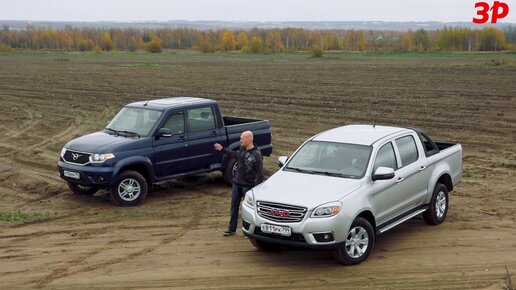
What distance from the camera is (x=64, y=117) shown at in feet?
87.8

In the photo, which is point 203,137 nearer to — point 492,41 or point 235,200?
point 235,200

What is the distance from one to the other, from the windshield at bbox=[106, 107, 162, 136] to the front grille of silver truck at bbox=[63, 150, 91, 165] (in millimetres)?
969

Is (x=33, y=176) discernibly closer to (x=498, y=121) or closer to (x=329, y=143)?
(x=329, y=143)

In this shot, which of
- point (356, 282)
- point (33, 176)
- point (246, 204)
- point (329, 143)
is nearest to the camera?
point (356, 282)

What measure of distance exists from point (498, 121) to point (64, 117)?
50.5 feet

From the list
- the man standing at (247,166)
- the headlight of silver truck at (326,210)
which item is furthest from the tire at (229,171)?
the headlight of silver truck at (326,210)

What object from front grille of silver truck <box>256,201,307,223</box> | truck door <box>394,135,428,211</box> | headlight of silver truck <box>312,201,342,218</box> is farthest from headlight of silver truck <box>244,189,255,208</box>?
truck door <box>394,135,428,211</box>

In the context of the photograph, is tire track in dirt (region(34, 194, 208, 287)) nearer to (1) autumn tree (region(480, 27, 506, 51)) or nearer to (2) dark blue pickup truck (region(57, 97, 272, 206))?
(2) dark blue pickup truck (region(57, 97, 272, 206))

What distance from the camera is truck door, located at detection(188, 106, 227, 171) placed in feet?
46.9

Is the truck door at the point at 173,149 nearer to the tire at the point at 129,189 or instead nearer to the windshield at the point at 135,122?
the windshield at the point at 135,122

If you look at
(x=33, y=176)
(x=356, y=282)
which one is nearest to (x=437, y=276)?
(x=356, y=282)

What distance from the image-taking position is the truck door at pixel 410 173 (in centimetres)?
1073

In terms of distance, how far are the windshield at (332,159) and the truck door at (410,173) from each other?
0.66 m

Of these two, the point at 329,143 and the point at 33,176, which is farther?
the point at 33,176
